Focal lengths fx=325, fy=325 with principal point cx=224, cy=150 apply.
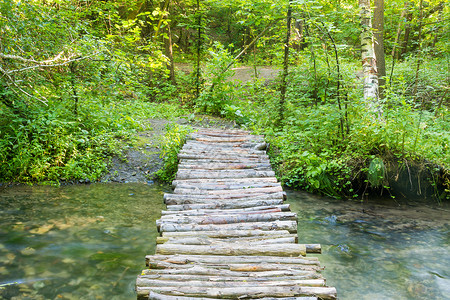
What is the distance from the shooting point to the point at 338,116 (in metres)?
7.89

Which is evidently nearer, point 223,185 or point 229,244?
point 229,244

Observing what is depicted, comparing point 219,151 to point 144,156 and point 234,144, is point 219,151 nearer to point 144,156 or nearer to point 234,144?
point 234,144

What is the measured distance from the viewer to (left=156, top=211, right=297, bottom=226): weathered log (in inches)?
177

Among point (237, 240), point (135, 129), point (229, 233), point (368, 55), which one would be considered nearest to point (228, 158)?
point (229, 233)

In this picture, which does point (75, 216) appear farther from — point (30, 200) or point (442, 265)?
point (442, 265)

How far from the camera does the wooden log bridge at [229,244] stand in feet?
10.0

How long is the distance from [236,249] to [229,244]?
0.53 feet

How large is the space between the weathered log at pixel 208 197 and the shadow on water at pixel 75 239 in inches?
40.2

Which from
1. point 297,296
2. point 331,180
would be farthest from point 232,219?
point 331,180

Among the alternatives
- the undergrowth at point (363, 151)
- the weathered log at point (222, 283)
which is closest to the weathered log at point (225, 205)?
the weathered log at point (222, 283)

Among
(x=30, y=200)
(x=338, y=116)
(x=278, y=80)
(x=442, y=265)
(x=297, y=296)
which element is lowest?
(x=442, y=265)

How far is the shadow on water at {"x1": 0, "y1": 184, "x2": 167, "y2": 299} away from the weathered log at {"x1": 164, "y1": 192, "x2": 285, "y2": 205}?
102cm

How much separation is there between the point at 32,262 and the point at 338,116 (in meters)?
6.85

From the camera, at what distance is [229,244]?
387 centimetres
